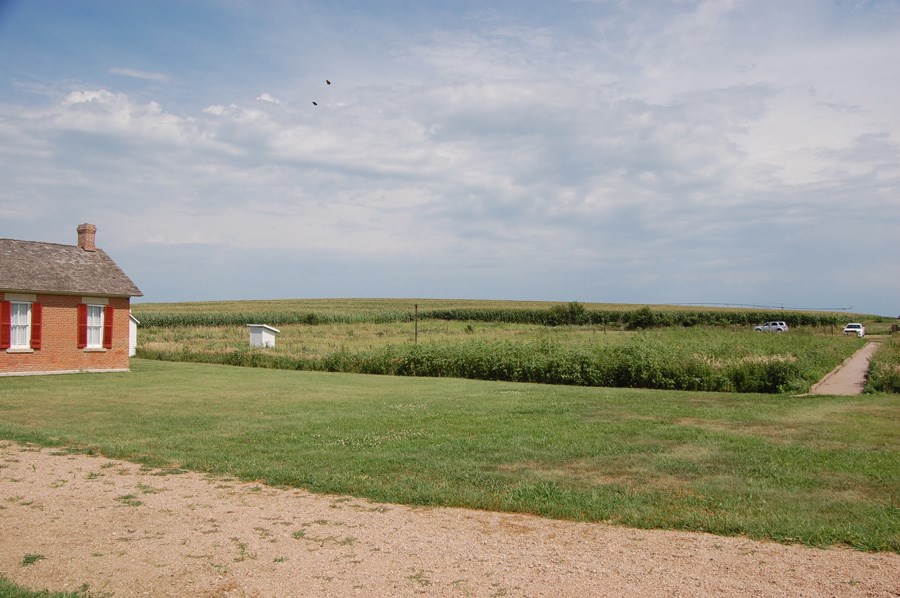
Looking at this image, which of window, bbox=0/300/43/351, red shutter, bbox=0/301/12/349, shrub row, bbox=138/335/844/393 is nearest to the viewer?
shrub row, bbox=138/335/844/393

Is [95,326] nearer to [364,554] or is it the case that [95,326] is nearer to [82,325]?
[82,325]

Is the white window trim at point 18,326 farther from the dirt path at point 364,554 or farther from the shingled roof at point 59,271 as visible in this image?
the dirt path at point 364,554

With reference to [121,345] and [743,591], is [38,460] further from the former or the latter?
[121,345]

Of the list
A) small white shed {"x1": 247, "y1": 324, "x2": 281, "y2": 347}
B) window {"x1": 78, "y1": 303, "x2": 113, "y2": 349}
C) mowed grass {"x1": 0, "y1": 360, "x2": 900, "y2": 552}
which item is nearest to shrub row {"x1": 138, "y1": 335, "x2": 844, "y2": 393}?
mowed grass {"x1": 0, "y1": 360, "x2": 900, "y2": 552}

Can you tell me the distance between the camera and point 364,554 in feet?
20.5

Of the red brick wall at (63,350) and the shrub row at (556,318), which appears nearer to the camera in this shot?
the red brick wall at (63,350)

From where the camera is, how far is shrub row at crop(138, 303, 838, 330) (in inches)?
2633

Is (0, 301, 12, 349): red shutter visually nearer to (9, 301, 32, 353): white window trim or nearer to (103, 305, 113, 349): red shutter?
(9, 301, 32, 353): white window trim

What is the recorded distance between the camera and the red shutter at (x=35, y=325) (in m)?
24.2

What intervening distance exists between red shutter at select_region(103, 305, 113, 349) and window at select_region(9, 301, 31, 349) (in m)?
2.52

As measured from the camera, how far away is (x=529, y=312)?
78000mm

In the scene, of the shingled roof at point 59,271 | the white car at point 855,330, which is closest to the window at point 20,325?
the shingled roof at point 59,271

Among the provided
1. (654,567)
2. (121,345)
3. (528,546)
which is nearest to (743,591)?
(654,567)

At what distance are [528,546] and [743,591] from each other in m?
1.82
